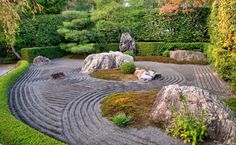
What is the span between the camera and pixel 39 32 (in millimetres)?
19406

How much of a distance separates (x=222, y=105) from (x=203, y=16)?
1359 cm

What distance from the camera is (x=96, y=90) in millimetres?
8945

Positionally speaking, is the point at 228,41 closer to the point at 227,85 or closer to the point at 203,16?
the point at 227,85

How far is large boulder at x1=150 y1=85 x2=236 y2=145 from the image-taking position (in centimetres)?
525

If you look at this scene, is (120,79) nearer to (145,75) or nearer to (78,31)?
(145,75)

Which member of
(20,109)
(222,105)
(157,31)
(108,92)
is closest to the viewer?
(222,105)

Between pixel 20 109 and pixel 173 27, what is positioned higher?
pixel 173 27

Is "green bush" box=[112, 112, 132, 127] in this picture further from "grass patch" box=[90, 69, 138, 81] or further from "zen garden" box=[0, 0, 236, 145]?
"grass patch" box=[90, 69, 138, 81]

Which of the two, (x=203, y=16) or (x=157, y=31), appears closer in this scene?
(x=203, y=16)

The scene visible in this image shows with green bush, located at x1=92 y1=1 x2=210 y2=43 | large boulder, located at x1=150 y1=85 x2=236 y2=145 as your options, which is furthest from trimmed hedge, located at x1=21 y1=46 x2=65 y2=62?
large boulder, located at x1=150 y1=85 x2=236 y2=145

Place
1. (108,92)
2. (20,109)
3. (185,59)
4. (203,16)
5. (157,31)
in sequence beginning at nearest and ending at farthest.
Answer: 1. (20,109)
2. (108,92)
3. (185,59)
4. (203,16)
5. (157,31)

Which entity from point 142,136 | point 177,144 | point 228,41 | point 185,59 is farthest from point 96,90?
point 185,59

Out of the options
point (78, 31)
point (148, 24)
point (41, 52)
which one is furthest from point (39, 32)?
point (148, 24)

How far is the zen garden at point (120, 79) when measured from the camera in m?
5.35
